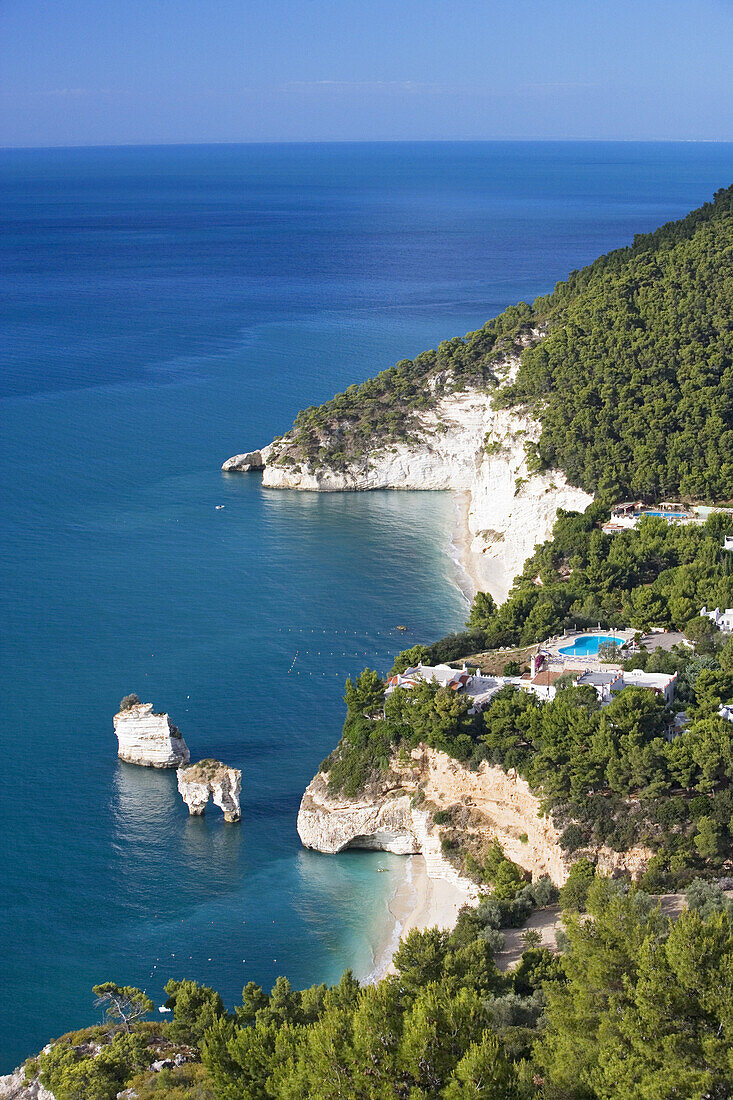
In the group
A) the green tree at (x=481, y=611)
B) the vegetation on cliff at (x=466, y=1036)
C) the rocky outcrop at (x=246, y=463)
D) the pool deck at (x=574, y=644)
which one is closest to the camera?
the vegetation on cliff at (x=466, y=1036)

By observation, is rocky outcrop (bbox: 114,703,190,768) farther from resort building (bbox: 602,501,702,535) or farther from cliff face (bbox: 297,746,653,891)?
resort building (bbox: 602,501,702,535)

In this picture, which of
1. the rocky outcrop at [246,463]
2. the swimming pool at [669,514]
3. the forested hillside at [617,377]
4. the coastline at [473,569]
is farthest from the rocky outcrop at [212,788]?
the rocky outcrop at [246,463]

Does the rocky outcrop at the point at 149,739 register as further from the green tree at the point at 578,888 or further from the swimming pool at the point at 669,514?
the swimming pool at the point at 669,514

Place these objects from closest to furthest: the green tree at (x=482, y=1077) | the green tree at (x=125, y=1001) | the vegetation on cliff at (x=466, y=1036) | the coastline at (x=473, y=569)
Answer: the green tree at (x=482, y=1077)
the vegetation on cliff at (x=466, y=1036)
the green tree at (x=125, y=1001)
the coastline at (x=473, y=569)

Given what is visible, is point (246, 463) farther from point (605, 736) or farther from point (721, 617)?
point (605, 736)


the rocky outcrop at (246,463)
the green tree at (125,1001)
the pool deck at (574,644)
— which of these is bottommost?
the green tree at (125,1001)

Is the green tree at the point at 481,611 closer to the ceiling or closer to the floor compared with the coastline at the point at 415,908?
closer to the ceiling

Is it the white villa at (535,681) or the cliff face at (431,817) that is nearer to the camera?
the cliff face at (431,817)
